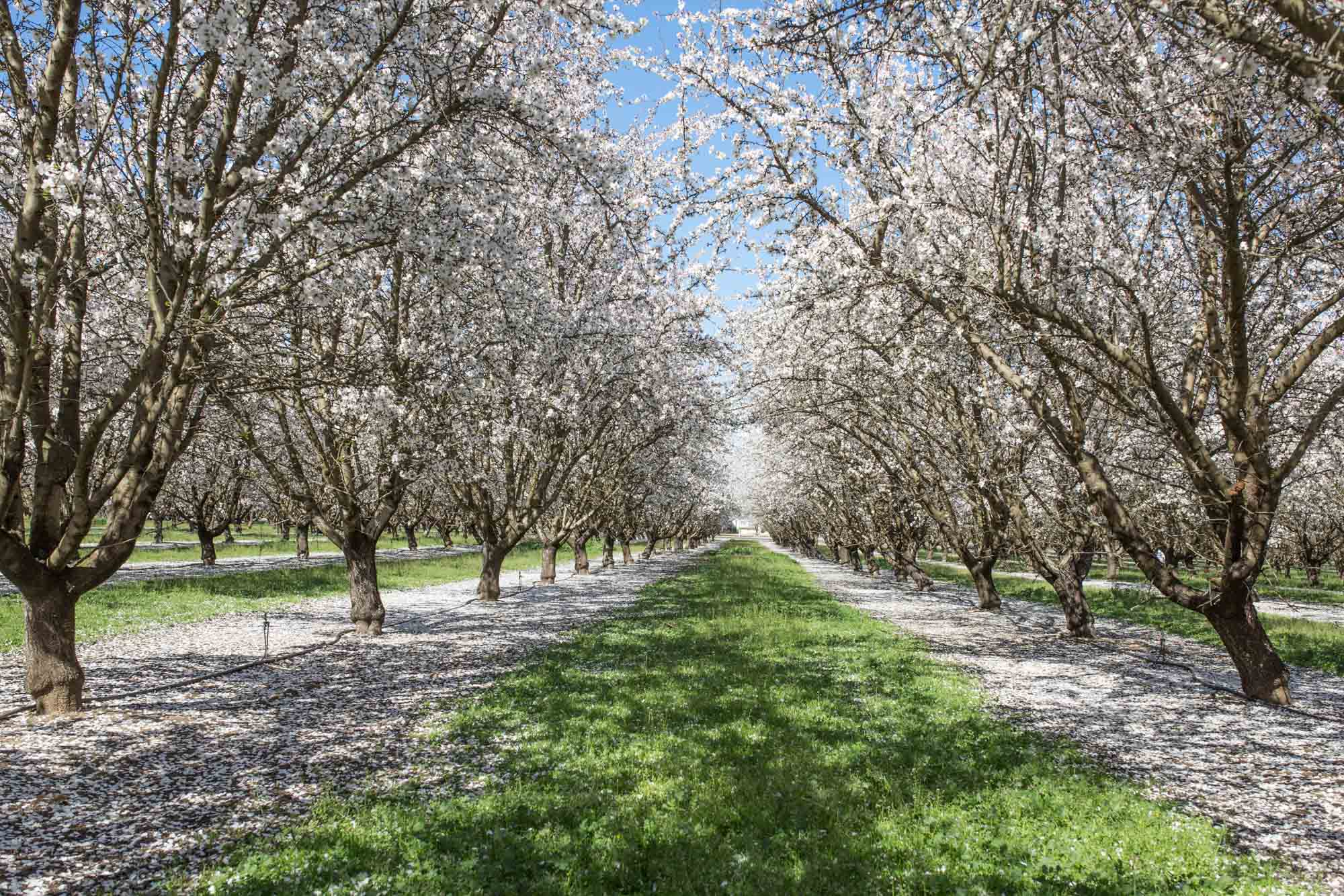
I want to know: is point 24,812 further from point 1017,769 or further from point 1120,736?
point 1120,736

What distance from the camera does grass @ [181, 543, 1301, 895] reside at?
6.11 metres

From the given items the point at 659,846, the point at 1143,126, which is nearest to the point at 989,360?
the point at 1143,126

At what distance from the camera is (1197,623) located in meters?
24.4

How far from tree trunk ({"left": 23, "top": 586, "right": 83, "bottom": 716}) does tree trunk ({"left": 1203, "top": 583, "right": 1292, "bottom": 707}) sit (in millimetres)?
18171

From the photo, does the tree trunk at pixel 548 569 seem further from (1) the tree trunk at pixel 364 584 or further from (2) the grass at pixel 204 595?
(1) the tree trunk at pixel 364 584

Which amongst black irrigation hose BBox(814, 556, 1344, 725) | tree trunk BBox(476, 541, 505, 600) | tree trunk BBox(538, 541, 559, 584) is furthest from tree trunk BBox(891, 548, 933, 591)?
tree trunk BBox(476, 541, 505, 600)

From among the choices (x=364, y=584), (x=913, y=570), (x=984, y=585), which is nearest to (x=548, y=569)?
(x=364, y=584)

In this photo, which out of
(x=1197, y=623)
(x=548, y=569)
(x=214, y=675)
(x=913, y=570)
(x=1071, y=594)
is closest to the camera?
(x=214, y=675)

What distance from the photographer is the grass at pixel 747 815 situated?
20.0ft

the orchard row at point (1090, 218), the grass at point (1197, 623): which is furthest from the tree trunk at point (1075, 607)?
the orchard row at point (1090, 218)

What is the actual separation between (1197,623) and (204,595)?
117 feet

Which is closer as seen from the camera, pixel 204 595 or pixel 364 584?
pixel 364 584

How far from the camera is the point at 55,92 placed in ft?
25.1

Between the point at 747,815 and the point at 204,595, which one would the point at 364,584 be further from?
the point at 747,815
